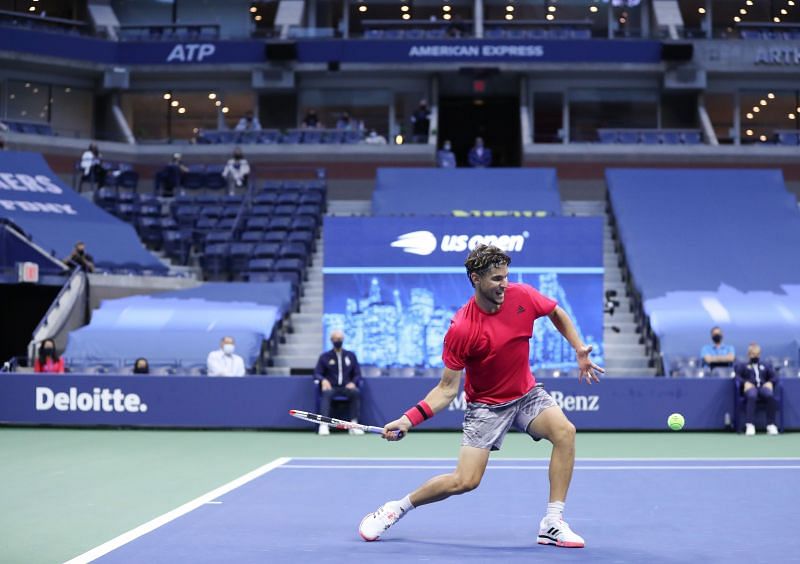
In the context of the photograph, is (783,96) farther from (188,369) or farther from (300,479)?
(300,479)

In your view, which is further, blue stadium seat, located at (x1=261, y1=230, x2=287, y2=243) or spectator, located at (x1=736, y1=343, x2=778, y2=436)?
blue stadium seat, located at (x1=261, y1=230, x2=287, y2=243)

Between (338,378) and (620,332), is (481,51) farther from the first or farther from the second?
(338,378)

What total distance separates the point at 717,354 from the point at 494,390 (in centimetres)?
1357

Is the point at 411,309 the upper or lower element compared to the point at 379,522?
upper

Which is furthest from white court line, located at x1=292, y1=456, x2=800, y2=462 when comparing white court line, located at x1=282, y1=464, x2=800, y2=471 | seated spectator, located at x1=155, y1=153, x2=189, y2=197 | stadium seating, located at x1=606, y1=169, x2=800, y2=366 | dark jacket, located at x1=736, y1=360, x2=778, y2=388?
seated spectator, located at x1=155, y1=153, x2=189, y2=197

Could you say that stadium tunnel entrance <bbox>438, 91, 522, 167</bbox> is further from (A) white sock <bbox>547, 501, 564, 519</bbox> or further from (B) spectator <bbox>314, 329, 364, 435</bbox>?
(A) white sock <bbox>547, 501, 564, 519</bbox>

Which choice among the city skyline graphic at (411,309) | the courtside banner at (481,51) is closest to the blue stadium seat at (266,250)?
the city skyline graphic at (411,309)

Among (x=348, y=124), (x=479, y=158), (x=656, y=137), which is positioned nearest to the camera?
(x=479, y=158)

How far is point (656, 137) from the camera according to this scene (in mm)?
37062

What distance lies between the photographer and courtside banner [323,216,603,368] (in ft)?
73.0

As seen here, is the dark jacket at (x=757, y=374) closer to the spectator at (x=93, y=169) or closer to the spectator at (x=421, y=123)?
the spectator at (x=421, y=123)

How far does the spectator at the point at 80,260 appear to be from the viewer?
83.7 feet

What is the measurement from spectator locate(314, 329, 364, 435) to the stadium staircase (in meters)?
6.21

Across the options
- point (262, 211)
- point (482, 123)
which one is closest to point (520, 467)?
point (262, 211)
